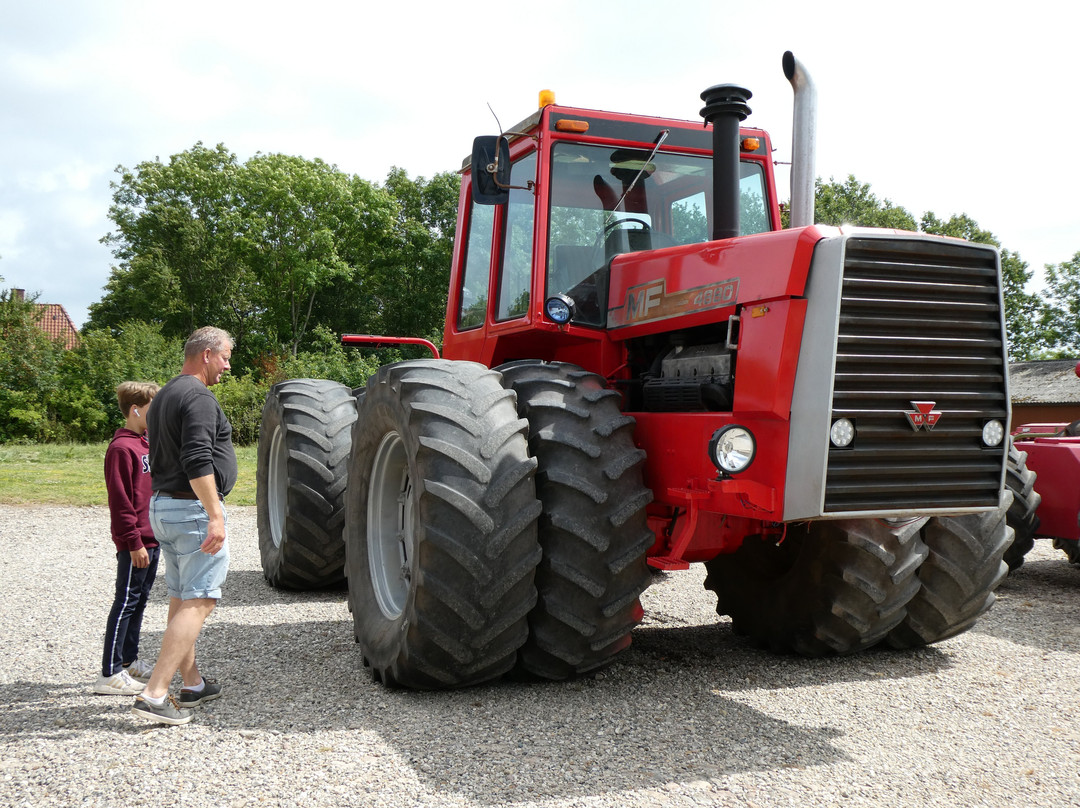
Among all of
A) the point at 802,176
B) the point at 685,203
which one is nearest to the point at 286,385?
the point at 685,203

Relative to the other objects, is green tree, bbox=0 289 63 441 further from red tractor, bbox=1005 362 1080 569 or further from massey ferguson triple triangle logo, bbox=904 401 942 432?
massey ferguson triple triangle logo, bbox=904 401 942 432

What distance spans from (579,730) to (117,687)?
2.24m

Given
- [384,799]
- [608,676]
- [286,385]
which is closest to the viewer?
[384,799]

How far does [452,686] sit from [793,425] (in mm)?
1956

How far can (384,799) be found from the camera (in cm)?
321

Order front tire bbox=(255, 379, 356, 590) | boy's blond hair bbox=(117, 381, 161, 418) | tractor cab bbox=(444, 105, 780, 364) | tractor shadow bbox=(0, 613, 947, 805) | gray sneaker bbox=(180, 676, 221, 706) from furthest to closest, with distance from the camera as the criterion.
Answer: front tire bbox=(255, 379, 356, 590) < tractor cab bbox=(444, 105, 780, 364) < boy's blond hair bbox=(117, 381, 161, 418) < gray sneaker bbox=(180, 676, 221, 706) < tractor shadow bbox=(0, 613, 947, 805)

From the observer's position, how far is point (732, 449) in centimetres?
389

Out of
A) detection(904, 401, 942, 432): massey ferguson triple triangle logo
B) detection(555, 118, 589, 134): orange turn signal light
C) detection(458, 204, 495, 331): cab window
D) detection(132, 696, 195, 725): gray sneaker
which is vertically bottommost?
detection(132, 696, 195, 725): gray sneaker

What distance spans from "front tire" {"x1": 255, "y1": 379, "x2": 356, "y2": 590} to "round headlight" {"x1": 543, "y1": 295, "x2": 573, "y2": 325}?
2.31m

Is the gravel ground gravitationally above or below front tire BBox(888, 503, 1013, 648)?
below

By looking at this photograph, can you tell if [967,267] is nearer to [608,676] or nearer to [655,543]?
[655,543]

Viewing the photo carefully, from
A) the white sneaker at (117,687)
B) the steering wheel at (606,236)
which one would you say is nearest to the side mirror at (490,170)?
the steering wheel at (606,236)

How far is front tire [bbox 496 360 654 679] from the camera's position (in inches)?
162

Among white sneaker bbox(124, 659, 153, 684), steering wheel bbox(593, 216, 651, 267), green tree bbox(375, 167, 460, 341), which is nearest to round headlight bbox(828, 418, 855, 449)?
steering wheel bbox(593, 216, 651, 267)
